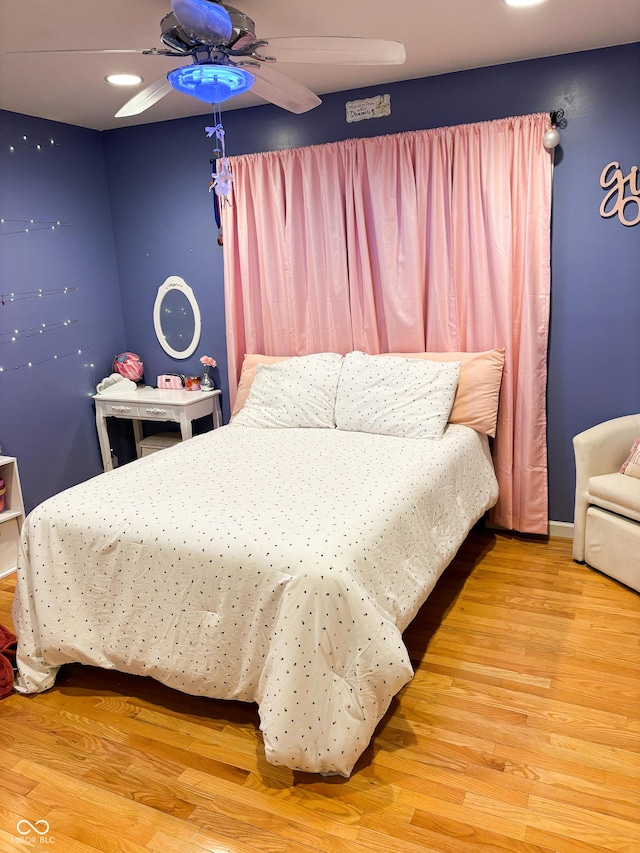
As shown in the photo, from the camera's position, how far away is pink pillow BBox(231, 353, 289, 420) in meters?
3.76

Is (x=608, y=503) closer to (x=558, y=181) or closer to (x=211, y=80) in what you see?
(x=558, y=181)

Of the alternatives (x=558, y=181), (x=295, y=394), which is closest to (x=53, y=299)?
(x=295, y=394)

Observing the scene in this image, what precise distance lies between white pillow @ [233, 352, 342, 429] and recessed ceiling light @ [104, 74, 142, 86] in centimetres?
154

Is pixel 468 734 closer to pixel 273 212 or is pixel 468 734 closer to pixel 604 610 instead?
pixel 604 610

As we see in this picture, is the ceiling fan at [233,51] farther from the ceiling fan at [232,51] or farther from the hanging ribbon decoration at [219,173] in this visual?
the hanging ribbon decoration at [219,173]

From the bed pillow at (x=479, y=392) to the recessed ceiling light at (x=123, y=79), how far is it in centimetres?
209

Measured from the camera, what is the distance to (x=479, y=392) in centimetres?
330

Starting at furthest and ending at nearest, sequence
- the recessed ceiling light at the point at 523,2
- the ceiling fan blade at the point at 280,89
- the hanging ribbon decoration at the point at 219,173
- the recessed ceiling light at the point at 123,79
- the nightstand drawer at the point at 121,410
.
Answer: the nightstand drawer at the point at 121,410 → the recessed ceiling light at the point at 123,79 → the hanging ribbon decoration at the point at 219,173 → the recessed ceiling light at the point at 523,2 → the ceiling fan blade at the point at 280,89

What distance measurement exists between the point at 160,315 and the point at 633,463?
118 inches

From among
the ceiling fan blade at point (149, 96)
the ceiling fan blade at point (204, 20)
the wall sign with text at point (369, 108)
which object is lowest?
the ceiling fan blade at point (149, 96)

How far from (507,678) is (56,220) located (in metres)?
3.54

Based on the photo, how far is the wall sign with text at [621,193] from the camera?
10.1 ft

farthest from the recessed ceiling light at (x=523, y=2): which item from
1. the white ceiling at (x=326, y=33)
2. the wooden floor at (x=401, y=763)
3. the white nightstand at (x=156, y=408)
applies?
the white nightstand at (x=156, y=408)

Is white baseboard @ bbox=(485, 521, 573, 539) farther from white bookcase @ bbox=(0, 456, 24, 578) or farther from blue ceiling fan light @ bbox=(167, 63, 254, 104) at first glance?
white bookcase @ bbox=(0, 456, 24, 578)
